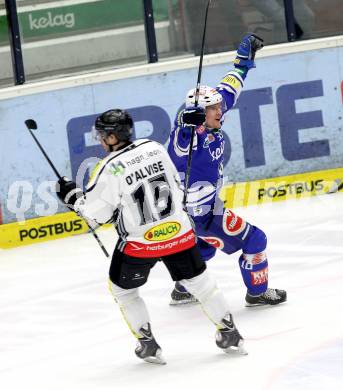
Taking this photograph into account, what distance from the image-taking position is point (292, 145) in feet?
37.5

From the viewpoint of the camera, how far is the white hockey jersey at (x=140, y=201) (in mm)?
5957

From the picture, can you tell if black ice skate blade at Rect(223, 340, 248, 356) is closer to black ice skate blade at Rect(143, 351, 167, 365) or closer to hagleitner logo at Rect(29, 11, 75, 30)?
black ice skate blade at Rect(143, 351, 167, 365)

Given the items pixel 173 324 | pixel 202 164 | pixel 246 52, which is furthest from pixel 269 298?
pixel 246 52

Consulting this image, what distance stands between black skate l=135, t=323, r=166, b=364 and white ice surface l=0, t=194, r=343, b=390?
0.17ft

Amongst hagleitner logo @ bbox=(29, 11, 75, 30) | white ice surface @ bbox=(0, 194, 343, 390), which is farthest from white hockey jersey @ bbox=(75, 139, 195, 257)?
hagleitner logo @ bbox=(29, 11, 75, 30)

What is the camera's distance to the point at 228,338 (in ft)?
20.2

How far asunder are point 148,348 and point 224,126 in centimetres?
524

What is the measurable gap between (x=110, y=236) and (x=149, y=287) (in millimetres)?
2117

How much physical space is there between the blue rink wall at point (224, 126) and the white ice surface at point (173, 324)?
0.73 metres

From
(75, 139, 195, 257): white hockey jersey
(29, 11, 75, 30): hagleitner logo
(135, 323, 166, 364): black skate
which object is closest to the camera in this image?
(75, 139, 195, 257): white hockey jersey

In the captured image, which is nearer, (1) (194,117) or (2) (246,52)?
(1) (194,117)

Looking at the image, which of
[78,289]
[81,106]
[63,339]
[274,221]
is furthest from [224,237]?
[81,106]

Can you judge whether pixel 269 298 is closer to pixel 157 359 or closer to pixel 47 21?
pixel 157 359

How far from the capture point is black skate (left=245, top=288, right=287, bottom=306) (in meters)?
7.43
